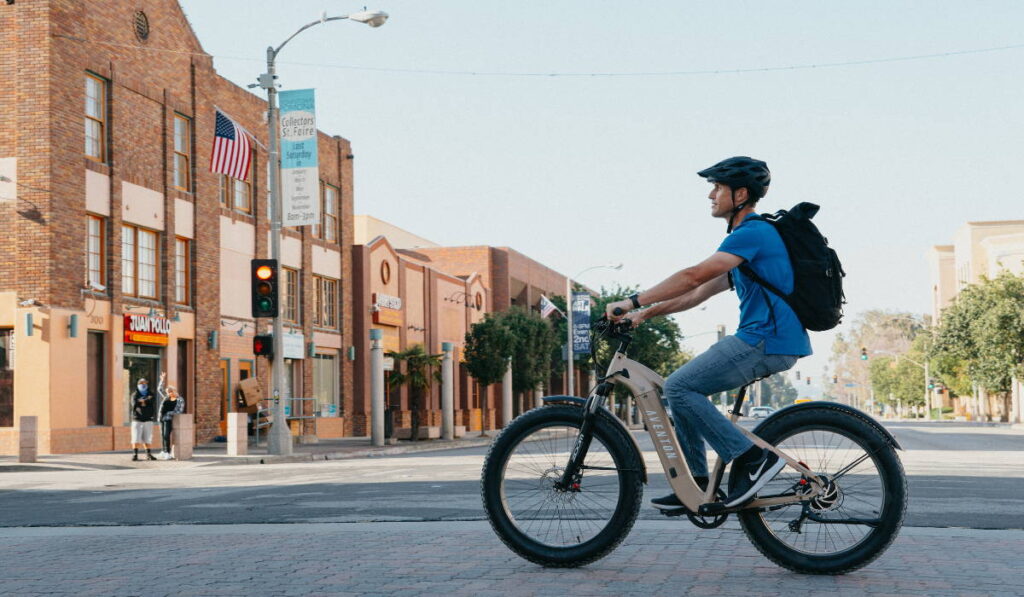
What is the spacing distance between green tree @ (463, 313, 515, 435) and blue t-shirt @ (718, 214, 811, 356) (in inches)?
1503

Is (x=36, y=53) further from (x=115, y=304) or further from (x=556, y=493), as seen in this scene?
(x=556, y=493)

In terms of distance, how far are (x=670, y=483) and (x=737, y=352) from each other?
0.74 metres

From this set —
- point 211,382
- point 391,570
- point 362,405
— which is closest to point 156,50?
point 211,382

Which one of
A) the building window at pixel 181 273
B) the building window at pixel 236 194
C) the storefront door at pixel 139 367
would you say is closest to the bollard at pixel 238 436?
the storefront door at pixel 139 367

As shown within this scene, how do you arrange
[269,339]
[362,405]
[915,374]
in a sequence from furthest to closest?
1. [915,374]
2. [362,405]
3. [269,339]

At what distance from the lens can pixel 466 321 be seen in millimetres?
56750

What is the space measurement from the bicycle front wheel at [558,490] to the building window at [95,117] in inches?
942

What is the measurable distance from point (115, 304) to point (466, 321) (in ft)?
97.6

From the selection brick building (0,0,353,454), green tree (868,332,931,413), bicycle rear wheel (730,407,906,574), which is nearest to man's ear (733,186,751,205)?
bicycle rear wheel (730,407,906,574)

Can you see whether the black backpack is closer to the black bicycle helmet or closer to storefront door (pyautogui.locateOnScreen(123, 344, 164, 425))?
the black bicycle helmet

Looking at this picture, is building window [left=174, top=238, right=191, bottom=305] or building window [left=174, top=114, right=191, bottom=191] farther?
building window [left=174, top=114, right=191, bottom=191]

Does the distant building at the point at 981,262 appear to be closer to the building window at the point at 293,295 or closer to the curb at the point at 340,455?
the building window at the point at 293,295

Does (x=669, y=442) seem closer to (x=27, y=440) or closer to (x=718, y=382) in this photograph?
(x=718, y=382)

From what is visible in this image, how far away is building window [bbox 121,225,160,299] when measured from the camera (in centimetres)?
2888
